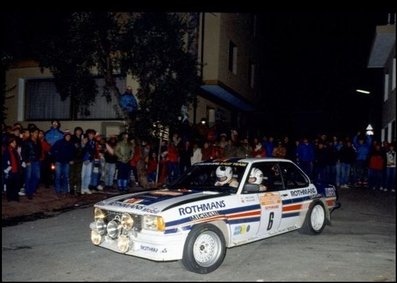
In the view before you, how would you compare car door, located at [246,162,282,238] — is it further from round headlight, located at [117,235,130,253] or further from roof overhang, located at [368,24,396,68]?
roof overhang, located at [368,24,396,68]

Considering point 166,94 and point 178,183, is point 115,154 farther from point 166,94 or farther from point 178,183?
point 178,183

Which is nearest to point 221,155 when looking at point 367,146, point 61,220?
point 367,146

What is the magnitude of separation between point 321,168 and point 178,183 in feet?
33.1

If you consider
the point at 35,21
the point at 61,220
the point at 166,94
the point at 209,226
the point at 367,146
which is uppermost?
the point at 35,21

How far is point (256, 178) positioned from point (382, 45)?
15.0m

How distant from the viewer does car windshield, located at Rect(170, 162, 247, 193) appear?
670cm

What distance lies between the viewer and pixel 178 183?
7309 mm

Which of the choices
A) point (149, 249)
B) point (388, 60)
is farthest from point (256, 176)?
point (388, 60)

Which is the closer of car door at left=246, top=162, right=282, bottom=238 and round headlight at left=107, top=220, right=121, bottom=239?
round headlight at left=107, top=220, right=121, bottom=239

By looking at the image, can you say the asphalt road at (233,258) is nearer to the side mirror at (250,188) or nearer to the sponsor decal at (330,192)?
the sponsor decal at (330,192)

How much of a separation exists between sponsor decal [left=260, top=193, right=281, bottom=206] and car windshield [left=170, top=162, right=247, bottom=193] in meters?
0.47

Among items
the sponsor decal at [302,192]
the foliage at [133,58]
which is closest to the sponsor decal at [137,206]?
the sponsor decal at [302,192]

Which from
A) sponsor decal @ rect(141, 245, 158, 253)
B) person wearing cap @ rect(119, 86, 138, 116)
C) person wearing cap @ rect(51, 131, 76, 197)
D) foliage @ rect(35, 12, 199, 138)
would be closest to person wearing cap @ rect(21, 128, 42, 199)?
person wearing cap @ rect(51, 131, 76, 197)

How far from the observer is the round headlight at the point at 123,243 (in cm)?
562
